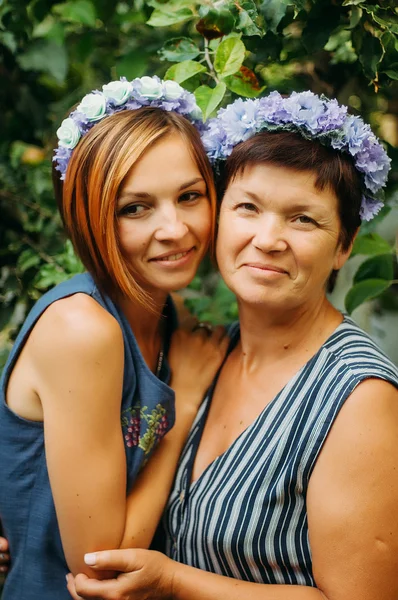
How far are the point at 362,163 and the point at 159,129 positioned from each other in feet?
1.64

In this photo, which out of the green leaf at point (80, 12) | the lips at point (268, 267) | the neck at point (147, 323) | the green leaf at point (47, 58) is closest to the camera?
the lips at point (268, 267)

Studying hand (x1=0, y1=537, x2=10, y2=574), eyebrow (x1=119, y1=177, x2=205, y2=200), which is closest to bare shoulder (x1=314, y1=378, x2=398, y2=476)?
eyebrow (x1=119, y1=177, x2=205, y2=200)

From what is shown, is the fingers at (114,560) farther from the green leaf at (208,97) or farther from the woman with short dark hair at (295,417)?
the green leaf at (208,97)

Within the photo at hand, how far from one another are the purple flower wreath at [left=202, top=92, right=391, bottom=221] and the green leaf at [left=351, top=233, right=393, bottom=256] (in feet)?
0.94

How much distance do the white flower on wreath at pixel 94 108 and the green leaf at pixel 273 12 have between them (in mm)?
459

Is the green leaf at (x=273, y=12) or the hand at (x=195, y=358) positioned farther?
the hand at (x=195, y=358)

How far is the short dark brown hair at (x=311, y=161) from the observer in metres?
1.72

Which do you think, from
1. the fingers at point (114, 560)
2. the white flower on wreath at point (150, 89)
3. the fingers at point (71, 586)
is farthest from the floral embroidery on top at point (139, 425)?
the white flower on wreath at point (150, 89)

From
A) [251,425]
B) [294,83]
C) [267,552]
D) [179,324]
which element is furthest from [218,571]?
[294,83]

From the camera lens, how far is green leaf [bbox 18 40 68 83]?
2674 mm

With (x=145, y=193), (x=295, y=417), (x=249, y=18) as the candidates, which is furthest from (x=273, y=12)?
(x=295, y=417)

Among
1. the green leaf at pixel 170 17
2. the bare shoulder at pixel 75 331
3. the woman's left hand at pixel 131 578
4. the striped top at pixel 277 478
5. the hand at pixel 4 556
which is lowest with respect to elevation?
the hand at pixel 4 556

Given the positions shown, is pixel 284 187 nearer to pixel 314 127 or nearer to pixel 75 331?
pixel 314 127

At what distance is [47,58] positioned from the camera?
8.85 feet
